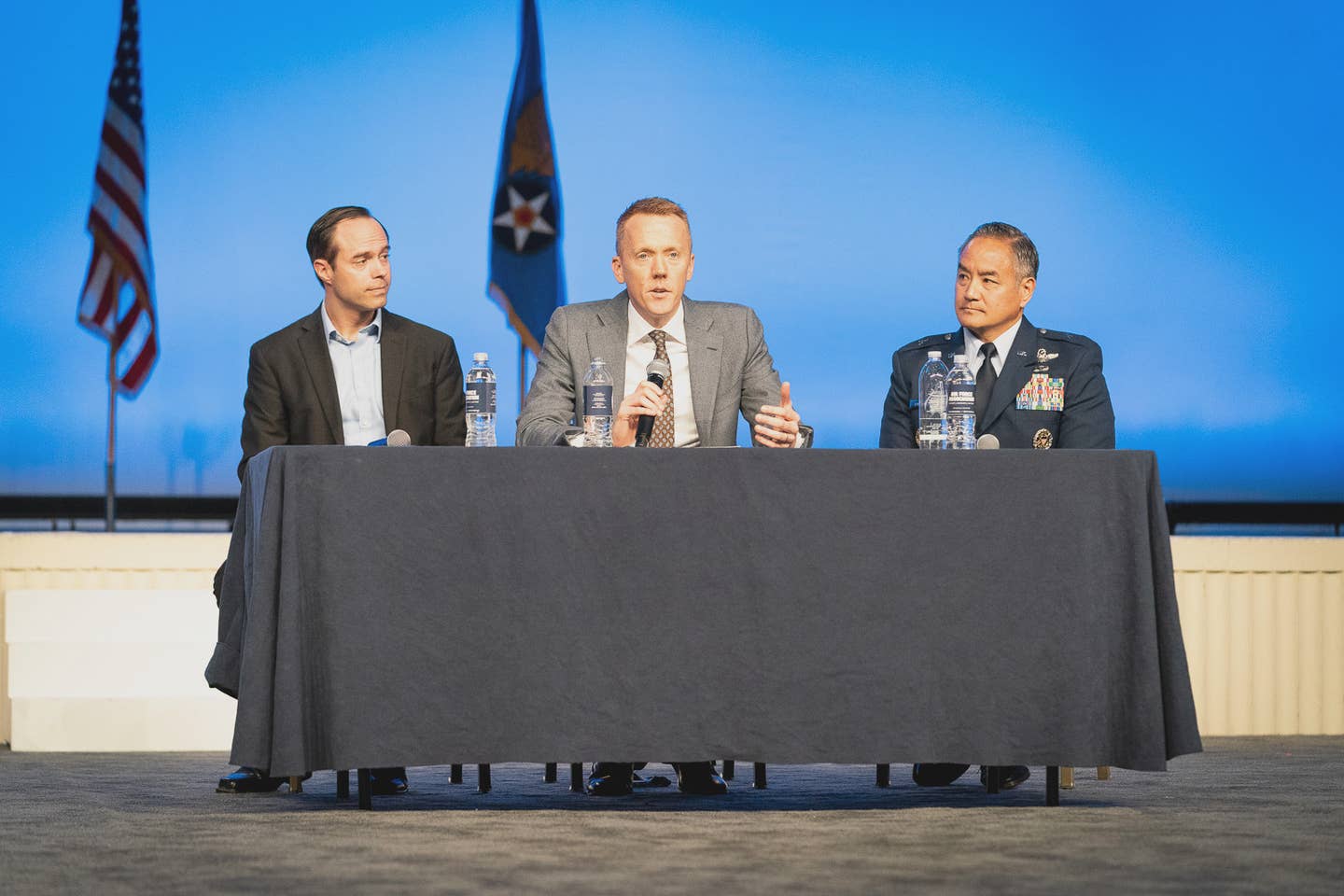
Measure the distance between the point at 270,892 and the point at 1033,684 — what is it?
1530 millimetres

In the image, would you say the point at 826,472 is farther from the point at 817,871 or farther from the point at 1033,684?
the point at 817,871

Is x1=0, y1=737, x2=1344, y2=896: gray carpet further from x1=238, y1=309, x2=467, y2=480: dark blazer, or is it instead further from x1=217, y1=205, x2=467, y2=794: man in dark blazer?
x1=238, y1=309, x2=467, y2=480: dark blazer

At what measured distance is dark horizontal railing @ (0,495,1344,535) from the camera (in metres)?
8.50

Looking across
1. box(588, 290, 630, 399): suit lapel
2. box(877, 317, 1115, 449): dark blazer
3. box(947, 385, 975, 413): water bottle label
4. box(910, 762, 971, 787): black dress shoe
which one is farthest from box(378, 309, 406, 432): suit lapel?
box(910, 762, 971, 787): black dress shoe

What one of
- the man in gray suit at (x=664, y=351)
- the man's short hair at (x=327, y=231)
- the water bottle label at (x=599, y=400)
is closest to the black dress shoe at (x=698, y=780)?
the man in gray suit at (x=664, y=351)

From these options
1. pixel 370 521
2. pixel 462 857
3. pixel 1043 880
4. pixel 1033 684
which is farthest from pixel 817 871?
pixel 370 521

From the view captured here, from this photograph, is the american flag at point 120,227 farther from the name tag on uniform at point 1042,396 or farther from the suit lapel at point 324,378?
the name tag on uniform at point 1042,396

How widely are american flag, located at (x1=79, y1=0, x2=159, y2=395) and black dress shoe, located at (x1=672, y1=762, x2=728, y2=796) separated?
4.13m

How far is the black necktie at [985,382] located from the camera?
12.9ft

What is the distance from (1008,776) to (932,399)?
0.91m

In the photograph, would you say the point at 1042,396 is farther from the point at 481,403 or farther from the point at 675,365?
the point at 481,403

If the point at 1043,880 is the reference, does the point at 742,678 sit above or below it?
above

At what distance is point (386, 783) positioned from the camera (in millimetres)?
3762

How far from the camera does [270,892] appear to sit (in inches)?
93.6
